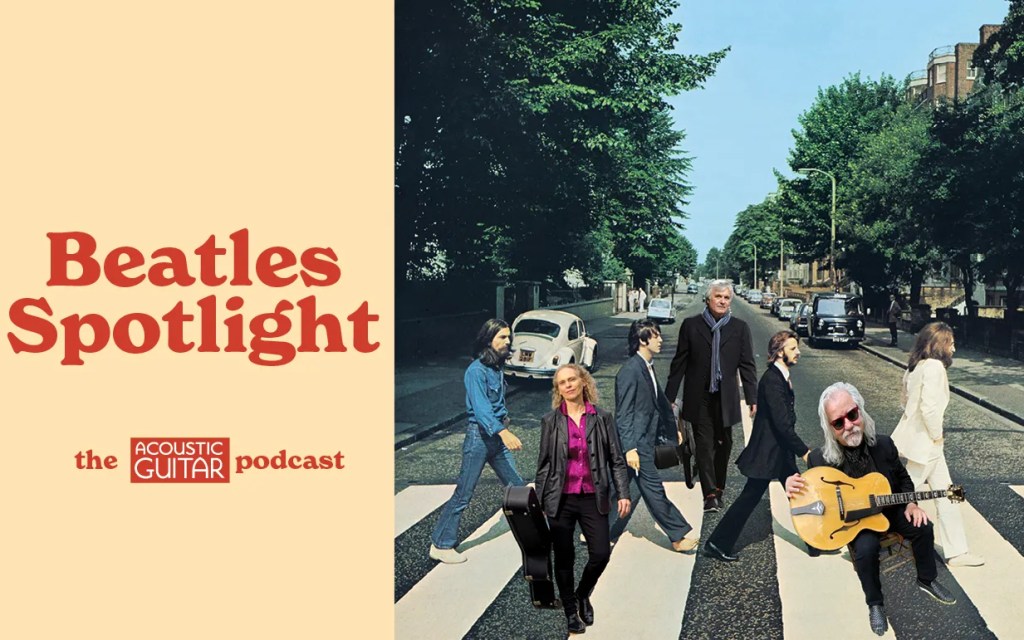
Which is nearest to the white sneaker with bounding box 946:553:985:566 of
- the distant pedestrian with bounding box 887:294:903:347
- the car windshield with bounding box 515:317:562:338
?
the distant pedestrian with bounding box 887:294:903:347

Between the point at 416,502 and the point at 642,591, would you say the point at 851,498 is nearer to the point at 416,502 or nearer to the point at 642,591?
the point at 642,591

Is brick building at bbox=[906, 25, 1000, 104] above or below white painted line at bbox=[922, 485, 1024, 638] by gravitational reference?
above

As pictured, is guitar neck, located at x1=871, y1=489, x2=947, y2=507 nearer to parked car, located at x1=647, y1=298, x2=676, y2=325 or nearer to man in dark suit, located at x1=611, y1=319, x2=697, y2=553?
man in dark suit, located at x1=611, y1=319, x2=697, y2=553

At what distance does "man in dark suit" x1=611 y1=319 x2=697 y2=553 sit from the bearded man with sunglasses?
4.98ft

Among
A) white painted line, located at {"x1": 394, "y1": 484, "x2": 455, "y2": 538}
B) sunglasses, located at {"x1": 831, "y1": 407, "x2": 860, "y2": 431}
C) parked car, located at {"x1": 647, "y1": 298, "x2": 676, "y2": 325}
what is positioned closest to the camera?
sunglasses, located at {"x1": 831, "y1": 407, "x2": 860, "y2": 431}

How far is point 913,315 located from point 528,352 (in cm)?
756

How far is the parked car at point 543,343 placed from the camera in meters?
17.5

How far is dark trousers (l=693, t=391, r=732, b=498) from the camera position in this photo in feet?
25.6

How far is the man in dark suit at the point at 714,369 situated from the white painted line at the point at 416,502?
2.84 meters

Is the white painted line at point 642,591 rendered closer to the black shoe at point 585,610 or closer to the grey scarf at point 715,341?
the black shoe at point 585,610

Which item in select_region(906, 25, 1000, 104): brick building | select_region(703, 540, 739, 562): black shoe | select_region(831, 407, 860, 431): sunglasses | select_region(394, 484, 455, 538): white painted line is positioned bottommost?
select_region(394, 484, 455, 538): white painted line
